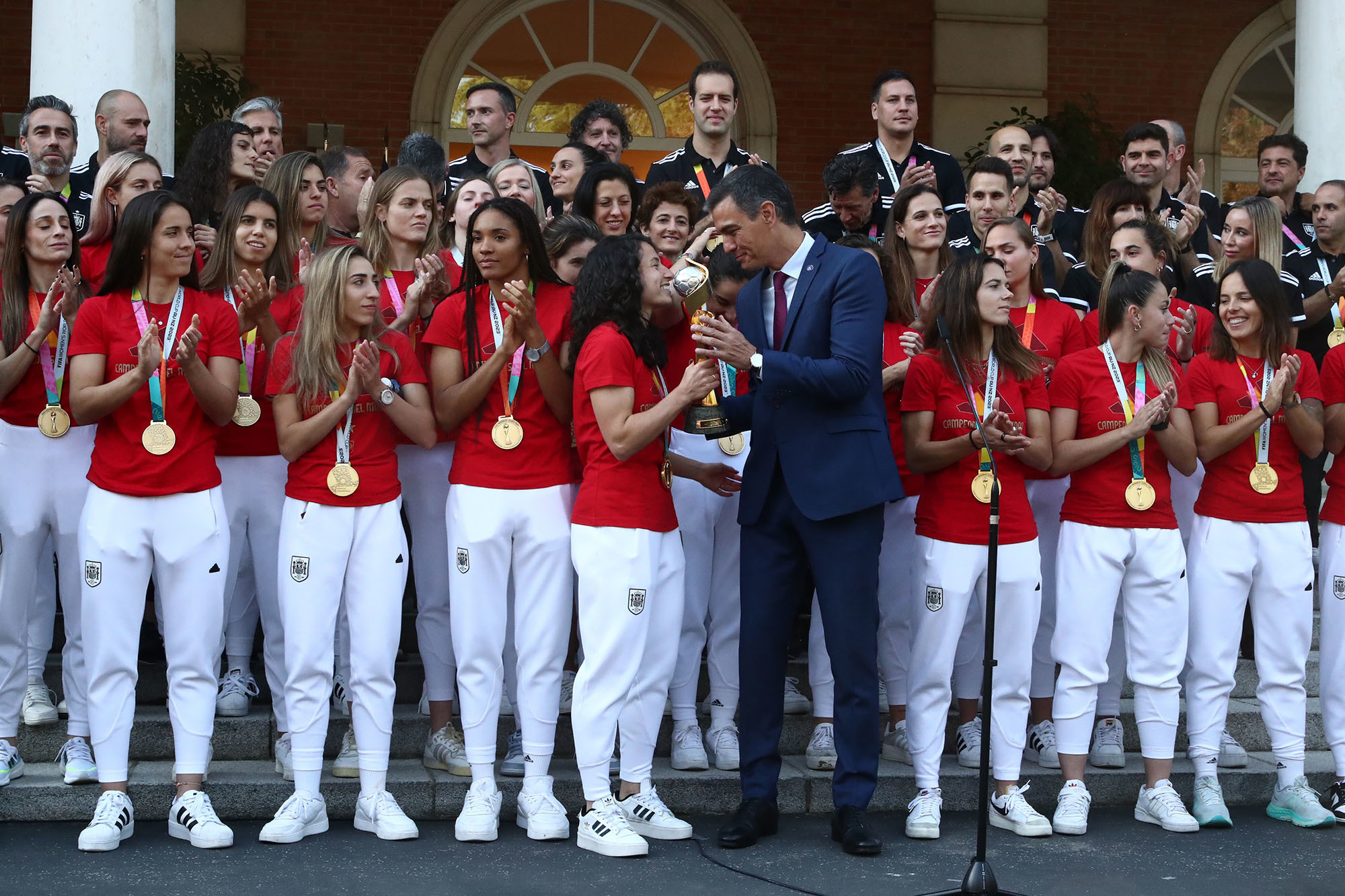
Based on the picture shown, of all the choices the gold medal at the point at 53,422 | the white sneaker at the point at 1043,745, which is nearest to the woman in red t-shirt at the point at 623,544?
the white sneaker at the point at 1043,745

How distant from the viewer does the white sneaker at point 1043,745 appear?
5703 millimetres

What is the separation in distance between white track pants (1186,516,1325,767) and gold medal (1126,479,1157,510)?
34 cm

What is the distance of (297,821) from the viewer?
484cm

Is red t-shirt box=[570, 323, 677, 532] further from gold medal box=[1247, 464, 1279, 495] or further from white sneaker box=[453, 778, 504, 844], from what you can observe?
gold medal box=[1247, 464, 1279, 495]

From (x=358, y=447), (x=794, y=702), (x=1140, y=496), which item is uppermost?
(x=358, y=447)

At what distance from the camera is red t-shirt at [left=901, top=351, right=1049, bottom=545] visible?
5.20m

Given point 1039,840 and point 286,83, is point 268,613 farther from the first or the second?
point 286,83

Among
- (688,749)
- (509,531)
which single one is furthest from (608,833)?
(509,531)

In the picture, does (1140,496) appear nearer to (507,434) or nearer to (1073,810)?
(1073,810)

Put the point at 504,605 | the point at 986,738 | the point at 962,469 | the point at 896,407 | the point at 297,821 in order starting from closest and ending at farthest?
the point at 986,738, the point at 297,821, the point at 504,605, the point at 962,469, the point at 896,407

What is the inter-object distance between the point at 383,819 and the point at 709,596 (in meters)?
1.51

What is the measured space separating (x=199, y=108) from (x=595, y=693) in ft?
24.3

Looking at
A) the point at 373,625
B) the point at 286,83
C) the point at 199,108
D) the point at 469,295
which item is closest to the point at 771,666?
the point at 373,625

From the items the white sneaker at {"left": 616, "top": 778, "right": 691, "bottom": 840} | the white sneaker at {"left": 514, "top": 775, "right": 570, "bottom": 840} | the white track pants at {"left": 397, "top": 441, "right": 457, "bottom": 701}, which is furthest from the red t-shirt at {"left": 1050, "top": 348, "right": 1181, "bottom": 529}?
the white track pants at {"left": 397, "top": 441, "right": 457, "bottom": 701}
